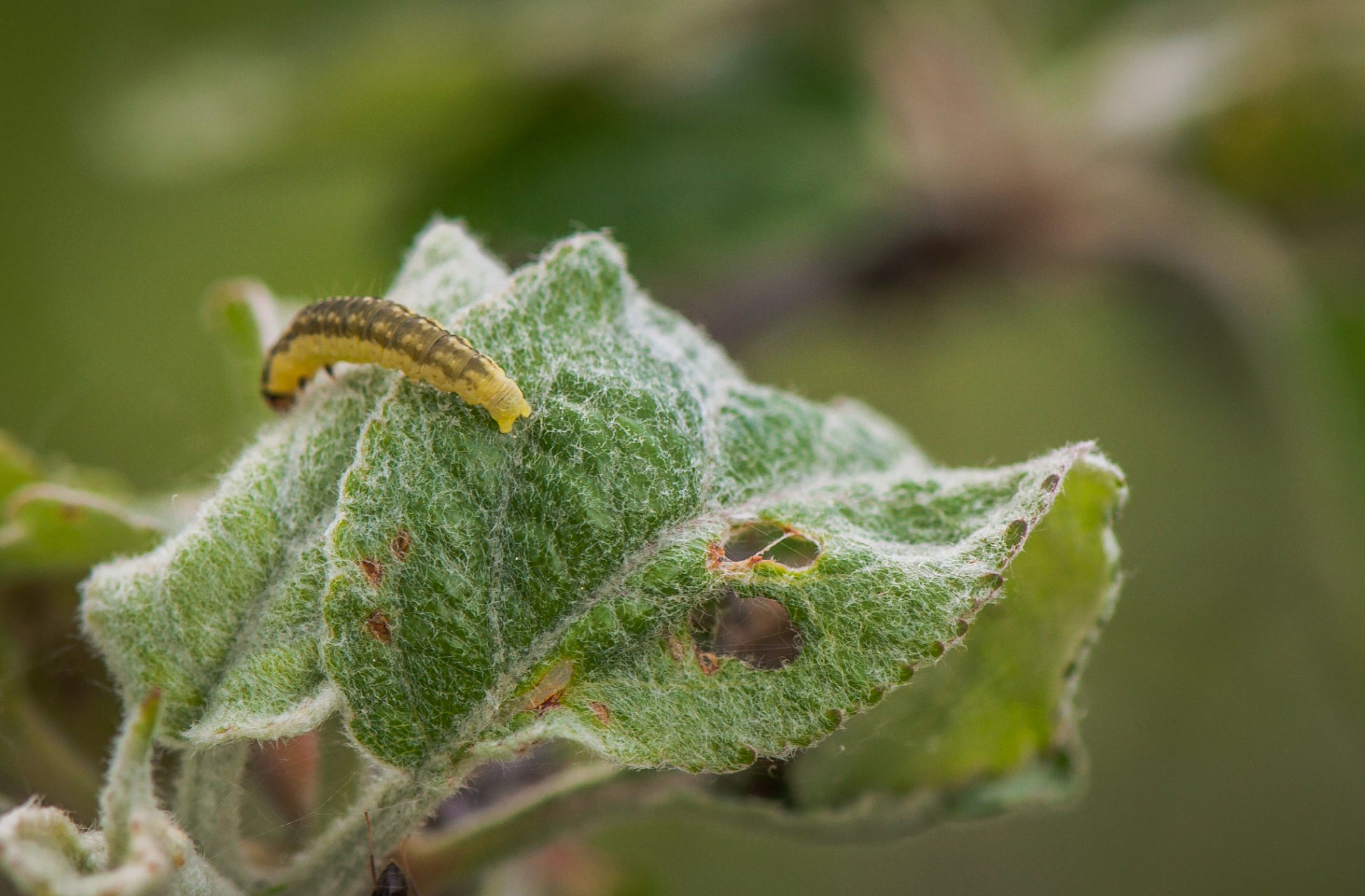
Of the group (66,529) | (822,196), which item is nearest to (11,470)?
(66,529)

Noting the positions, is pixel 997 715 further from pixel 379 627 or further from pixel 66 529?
pixel 66 529

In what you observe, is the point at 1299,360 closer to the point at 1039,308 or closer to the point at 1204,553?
the point at 1039,308

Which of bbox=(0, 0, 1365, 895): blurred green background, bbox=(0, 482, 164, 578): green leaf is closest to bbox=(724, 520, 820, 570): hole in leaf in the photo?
bbox=(0, 482, 164, 578): green leaf

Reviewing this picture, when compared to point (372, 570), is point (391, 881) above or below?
below

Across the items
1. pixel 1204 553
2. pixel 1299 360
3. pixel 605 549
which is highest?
pixel 1204 553

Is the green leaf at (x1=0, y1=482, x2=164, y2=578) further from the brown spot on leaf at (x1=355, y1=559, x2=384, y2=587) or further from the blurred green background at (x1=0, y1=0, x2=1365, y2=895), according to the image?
the blurred green background at (x1=0, y1=0, x2=1365, y2=895)

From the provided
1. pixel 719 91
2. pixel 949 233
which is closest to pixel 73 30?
pixel 719 91

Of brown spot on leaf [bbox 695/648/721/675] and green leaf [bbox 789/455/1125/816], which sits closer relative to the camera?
brown spot on leaf [bbox 695/648/721/675]
